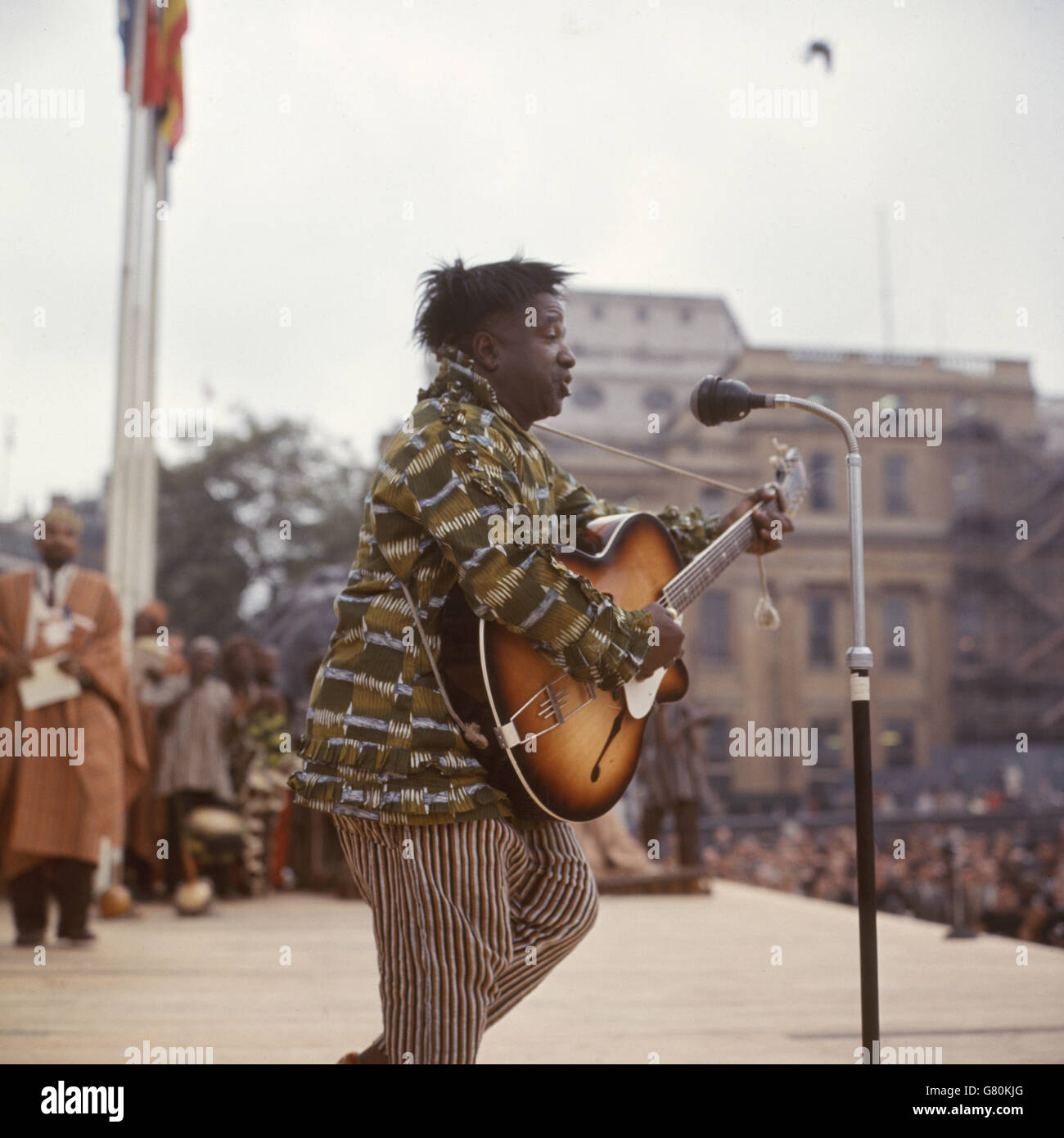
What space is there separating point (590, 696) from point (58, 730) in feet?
13.0

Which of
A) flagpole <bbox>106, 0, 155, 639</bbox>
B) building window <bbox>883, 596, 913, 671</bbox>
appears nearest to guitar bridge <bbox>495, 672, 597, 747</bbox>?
flagpole <bbox>106, 0, 155, 639</bbox>

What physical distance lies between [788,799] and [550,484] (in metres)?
31.0

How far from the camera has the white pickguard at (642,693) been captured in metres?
2.41

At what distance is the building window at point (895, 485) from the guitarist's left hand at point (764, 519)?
3349 cm

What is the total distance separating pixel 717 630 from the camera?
33844mm

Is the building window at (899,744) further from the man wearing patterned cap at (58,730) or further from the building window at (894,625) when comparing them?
the man wearing patterned cap at (58,730)

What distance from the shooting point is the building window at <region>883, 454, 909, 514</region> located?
35219mm

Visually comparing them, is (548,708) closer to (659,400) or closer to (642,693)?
(642,693)

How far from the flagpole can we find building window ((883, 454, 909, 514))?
28986 millimetres

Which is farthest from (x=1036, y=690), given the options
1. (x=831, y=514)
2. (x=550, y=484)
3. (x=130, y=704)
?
(x=550, y=484)

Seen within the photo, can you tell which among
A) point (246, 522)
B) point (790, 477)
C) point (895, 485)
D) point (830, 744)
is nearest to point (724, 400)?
point (790, 477)

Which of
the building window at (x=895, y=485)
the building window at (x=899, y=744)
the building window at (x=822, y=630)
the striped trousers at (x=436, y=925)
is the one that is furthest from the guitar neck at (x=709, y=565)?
the building window at (x=899, y=744)

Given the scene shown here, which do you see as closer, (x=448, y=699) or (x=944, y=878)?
(x=448, y=699)

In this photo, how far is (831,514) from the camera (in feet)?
115
